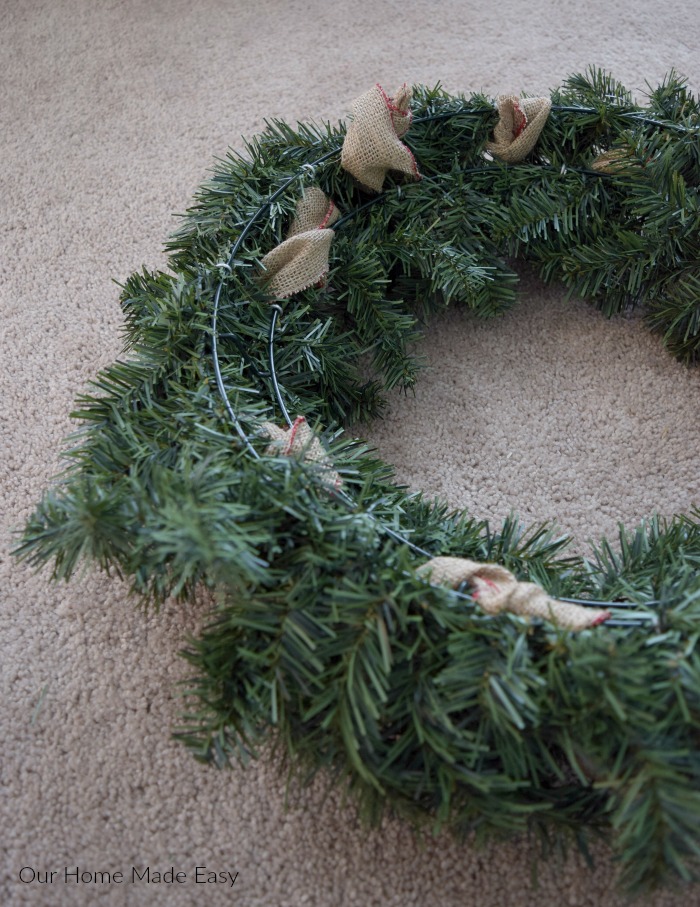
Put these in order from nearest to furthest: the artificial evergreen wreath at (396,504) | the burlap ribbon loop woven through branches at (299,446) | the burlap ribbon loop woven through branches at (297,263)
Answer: the artificial evergreen wreath at (396,504) < the burlap ribbon loop woven through branches at (299,446) < the burlap ribbon loop woven through branches at (297,263)

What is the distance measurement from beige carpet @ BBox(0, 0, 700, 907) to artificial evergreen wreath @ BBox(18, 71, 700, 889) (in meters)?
0.06

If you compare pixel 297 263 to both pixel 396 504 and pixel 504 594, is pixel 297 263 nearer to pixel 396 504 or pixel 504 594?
pixel 396 504

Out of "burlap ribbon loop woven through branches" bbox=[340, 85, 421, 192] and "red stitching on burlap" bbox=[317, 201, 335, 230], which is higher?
"burlap ribbon loop woven through branches" bbox=[340, 85, 421, 192]

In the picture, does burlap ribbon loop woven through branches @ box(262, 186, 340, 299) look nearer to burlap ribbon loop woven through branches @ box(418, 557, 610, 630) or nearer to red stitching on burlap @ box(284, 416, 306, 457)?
red stitching on burlap @ box(284, 416, 306, 457)

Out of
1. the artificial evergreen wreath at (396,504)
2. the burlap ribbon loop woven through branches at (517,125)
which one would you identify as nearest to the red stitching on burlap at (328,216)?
the artificial evergreen wreath at (396,504)

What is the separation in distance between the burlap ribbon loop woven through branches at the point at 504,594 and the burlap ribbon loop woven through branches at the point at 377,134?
0.40m

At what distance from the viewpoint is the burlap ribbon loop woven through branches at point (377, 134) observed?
78 centimetres

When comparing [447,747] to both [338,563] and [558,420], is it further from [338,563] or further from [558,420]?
[558,420]

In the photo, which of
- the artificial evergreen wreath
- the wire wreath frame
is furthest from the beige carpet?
the wire wreath frame

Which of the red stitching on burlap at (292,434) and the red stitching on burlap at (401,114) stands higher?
the red stitching on burlap at (401,114)

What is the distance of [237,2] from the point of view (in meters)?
1.18

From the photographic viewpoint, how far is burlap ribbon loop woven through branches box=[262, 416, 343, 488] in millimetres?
616

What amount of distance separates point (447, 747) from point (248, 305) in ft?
1.30

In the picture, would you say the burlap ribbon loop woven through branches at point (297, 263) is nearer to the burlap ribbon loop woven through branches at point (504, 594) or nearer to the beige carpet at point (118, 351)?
the beige carpet at point (118, 351)
